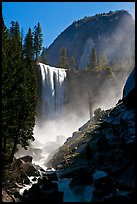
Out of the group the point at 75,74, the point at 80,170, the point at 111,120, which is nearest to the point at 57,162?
the point at 111,120

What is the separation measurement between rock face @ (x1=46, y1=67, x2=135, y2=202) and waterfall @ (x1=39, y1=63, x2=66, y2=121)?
99.8 feet

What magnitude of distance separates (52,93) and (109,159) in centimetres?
4424

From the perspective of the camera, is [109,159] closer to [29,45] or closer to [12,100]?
[12,100]

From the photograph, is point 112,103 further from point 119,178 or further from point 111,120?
point 119,178

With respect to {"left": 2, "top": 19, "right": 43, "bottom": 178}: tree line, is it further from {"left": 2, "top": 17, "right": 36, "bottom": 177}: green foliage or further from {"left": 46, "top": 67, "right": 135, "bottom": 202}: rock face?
{"left": 46, "top": 67, "right": 135, "bottom": 202}: rock face

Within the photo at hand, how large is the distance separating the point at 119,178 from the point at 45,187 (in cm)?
681

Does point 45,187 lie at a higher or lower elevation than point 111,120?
lower

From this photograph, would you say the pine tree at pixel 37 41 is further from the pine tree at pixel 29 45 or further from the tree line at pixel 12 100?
the tree line at pixel 12 100

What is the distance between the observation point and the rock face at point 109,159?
27.1 meters

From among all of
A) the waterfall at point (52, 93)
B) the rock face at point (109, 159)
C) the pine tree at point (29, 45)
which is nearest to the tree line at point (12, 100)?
the rock face at point (109, 159)

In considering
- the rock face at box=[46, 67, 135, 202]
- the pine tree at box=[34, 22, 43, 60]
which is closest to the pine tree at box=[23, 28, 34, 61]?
the pine tree at box=[34, 22, 43, 60]

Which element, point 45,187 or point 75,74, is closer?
point 45,187

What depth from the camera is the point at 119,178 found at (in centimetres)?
3016

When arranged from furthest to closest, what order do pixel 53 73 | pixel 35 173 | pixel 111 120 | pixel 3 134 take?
pixel 53 73, pixel 111 120, pixel 35 173, pixel 3 134
